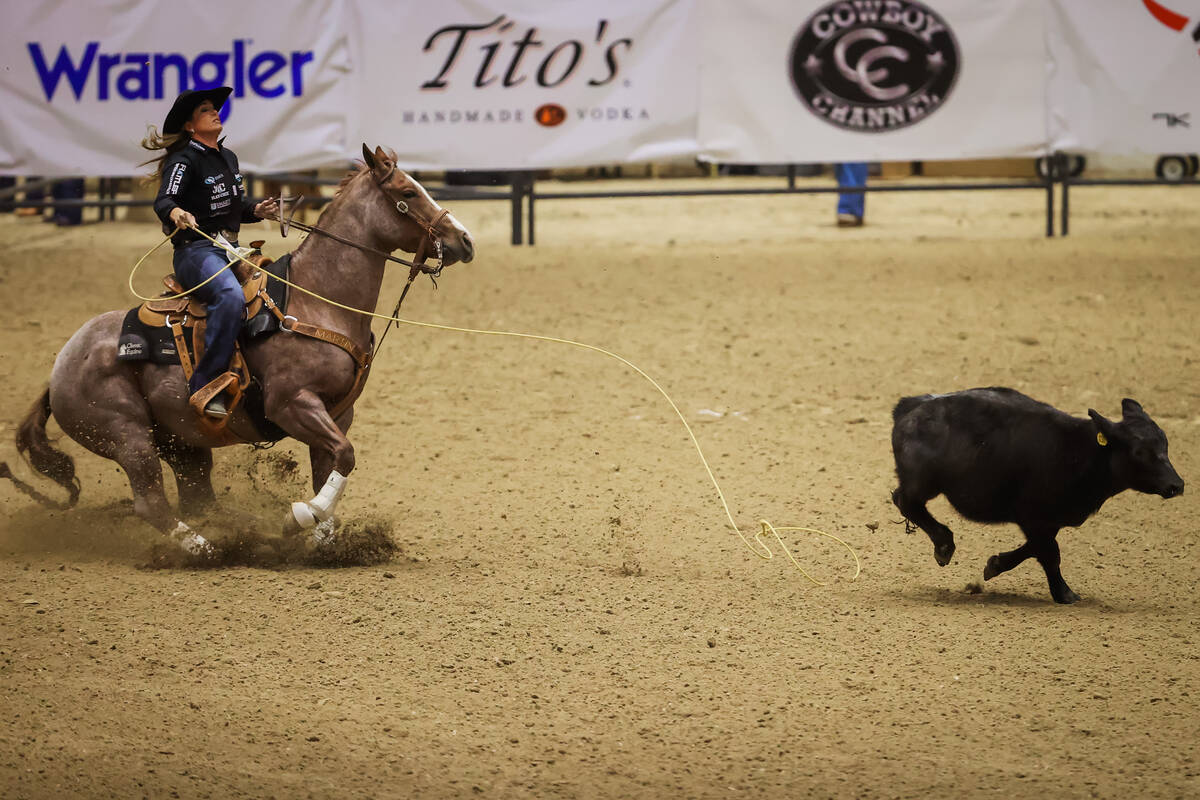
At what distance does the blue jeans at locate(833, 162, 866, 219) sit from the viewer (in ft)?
48.4

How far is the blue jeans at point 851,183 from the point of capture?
14.8m

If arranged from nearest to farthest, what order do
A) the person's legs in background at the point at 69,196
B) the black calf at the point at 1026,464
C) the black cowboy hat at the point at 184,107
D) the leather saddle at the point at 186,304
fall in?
the black calf at the point at 1026,464 → the black cowboy hat at the point at 184,107 → the leather saddle at the point at 186,304 → the person's legs in background at the point at 69,196

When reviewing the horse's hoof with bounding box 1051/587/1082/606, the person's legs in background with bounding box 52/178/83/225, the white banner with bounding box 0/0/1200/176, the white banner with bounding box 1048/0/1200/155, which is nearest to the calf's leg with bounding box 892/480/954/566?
the horse's hoof with bounding box 1051/587/1082/606

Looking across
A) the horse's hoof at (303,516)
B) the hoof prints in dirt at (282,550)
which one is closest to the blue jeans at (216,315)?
the horse's hoof at (303,516)

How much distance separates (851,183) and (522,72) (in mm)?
4804

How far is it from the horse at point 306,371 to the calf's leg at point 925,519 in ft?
7.06

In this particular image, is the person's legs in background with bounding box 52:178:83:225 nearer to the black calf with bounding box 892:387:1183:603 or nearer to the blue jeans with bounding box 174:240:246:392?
the blue jeans with bounding box 174:240:246:392

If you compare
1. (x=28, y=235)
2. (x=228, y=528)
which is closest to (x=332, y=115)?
(x=28, y=235)

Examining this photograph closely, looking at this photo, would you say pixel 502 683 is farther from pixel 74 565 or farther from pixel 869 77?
pixel 869 77

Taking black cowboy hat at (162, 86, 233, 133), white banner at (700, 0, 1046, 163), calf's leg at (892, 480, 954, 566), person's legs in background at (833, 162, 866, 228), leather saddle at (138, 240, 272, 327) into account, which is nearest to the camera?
calf's leg at (892, 480, 954, 566)

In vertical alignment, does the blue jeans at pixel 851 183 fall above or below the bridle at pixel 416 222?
above

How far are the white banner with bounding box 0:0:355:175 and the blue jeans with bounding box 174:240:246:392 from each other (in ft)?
21.6

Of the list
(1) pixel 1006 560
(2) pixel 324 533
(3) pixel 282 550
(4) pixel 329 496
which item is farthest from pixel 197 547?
(1) pixel 1006 560

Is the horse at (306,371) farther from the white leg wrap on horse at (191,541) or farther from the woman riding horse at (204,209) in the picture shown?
the woman riding horse at (204,209)
